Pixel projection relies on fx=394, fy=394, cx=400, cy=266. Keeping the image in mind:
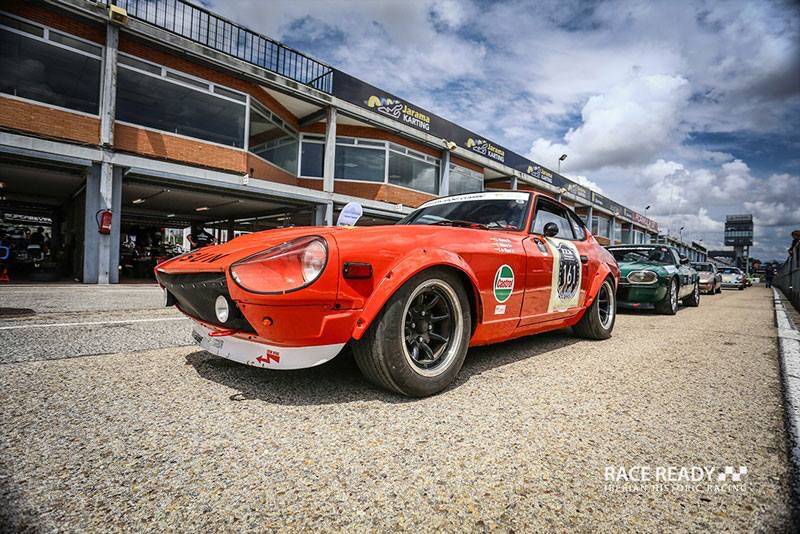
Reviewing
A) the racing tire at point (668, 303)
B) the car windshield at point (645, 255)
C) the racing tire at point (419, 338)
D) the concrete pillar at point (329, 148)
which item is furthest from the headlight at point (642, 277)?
the concrete pillar at point (329, 148)

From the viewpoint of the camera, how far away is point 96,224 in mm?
8906

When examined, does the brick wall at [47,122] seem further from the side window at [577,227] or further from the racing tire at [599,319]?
the racing tire at [599,319]

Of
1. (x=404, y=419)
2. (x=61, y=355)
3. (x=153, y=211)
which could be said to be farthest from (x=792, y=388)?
(x=153, y=211)

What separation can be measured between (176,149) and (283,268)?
1040 centimetres

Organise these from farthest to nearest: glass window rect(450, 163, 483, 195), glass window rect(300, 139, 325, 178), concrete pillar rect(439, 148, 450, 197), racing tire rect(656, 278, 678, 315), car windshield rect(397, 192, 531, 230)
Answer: glass window rect(450, 163, 483, 195), concrete pillar rect(439, 148, 450, 197), glass window rect(300, 139, 325, 178), racing tire rect(656, 278, 678, 315), car windshield rect(397, 192, 531, 230)

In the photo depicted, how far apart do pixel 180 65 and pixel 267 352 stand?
1128cm

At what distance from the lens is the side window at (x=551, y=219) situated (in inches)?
134

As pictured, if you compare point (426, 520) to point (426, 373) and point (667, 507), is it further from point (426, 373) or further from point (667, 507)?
point (426, 373)

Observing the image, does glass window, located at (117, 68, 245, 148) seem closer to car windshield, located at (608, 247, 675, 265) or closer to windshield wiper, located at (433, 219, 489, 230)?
windshield wiper, located at (433, 219, 489, 230)

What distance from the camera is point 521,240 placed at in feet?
9.76

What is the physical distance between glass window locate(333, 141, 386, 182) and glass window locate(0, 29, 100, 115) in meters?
8.02

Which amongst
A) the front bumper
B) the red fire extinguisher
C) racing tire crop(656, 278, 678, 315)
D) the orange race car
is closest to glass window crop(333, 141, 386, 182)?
the red fire extinguisher

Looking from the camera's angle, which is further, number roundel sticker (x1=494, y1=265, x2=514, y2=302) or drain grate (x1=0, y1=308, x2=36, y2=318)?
drain grate (x1=0, y1=308, x2=36, y2=318)

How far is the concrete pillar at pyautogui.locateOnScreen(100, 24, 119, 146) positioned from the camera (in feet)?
29.2
